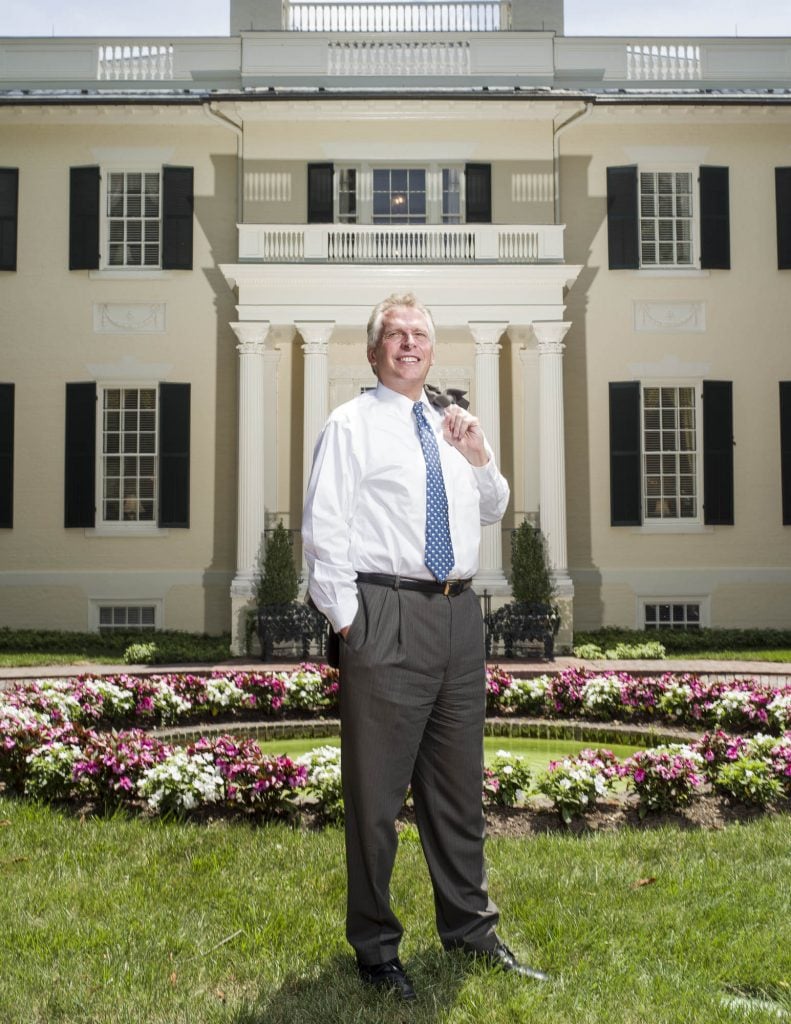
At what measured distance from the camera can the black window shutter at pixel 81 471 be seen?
623 inches

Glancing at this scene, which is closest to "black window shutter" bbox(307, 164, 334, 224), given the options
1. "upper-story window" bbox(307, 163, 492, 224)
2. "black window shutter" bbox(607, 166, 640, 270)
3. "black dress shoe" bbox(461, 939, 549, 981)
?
"upper-story window" bbox(307, 163, 492, 224)

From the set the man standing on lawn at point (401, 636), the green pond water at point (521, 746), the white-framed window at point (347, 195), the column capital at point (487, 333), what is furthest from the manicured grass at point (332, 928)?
the white-framed window at point (347, 195)

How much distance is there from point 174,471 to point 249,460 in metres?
1.59

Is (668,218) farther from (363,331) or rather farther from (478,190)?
(363,331)

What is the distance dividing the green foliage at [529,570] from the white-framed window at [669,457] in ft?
9.01

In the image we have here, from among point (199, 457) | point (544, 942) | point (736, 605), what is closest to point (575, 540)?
point (736, 605)

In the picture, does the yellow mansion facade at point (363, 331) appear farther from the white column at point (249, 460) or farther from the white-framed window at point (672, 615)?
the white column at point (249, 460)

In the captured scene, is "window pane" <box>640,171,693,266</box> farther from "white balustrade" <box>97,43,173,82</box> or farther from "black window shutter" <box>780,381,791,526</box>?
"white balustrade" <box>97,43,173,82</box>

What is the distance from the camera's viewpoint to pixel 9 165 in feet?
53.5

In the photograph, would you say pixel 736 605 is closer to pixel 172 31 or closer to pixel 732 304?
pixel 732 304

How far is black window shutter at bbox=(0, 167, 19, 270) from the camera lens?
1625cm

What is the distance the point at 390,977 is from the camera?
A: 321 cm

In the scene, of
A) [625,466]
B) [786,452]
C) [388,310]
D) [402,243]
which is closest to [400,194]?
[402,243]

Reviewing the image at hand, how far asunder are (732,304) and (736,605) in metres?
4.73
